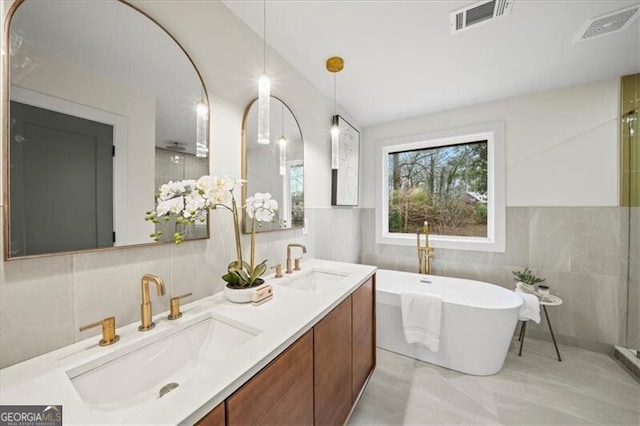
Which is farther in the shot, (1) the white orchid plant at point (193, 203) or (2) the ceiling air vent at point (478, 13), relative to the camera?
(2) the ceiling air vent at point (478, 13)

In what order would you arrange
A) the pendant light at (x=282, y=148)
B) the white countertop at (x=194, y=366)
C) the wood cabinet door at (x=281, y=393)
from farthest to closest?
the pendant light at (x=282, y=148), the wood cabinet door at (x=281, y=393), the white countertop at (x=194, y=366)

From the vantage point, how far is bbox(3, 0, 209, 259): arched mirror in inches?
28.5

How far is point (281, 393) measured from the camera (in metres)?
0.82

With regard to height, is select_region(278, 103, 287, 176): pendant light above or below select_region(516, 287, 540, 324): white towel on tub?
above

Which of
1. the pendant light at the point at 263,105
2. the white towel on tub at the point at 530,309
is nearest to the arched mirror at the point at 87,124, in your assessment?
the pendant light at the point at 263,105

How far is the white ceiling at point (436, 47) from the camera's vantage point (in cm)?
143

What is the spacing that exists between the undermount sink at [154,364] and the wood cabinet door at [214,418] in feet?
0.32

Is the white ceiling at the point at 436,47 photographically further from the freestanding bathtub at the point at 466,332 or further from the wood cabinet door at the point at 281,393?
the freestanding bathtub at the point at 466,332

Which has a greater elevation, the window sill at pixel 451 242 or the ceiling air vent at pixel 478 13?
the ceiling air vent at pixel 478 13

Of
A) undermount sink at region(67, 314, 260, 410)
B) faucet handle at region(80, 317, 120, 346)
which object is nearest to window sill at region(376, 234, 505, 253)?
undermount sink at region(67, 314, 260, 410)

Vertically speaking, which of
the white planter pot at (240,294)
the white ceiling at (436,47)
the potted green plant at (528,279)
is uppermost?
the white ceiling at (436,47)

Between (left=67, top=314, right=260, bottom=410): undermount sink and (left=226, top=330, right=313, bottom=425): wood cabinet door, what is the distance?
0.56ft

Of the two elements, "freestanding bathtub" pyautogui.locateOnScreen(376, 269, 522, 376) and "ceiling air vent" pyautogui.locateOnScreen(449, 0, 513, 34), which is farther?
"freestanding bathtub" pyautogui.locateOnScreen(376, 269, 522, 376)

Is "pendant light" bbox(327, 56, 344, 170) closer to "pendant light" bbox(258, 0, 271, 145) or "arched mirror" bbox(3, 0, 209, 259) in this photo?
"pendant light" bbox(258, 0, 271, 145)
